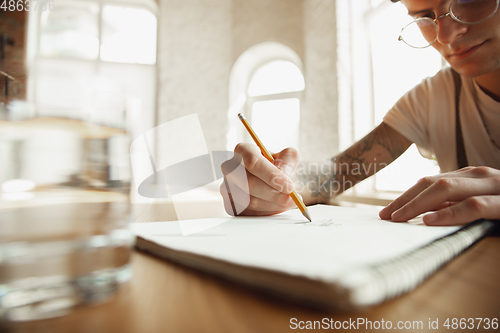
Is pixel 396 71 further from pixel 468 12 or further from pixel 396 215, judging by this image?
pixel 396 215

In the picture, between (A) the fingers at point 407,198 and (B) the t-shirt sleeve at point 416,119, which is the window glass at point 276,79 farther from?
(A) the fingers at point 407,198

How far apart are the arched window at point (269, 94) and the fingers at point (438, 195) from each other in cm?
333

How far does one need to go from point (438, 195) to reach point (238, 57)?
12.3 feet

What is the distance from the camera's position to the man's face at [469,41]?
66 cm

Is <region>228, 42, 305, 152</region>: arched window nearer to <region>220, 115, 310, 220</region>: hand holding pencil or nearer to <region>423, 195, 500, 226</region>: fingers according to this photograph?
<region>220, 115, 310, 220</region>: hand holding pencil

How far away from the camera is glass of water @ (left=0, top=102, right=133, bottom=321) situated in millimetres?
140

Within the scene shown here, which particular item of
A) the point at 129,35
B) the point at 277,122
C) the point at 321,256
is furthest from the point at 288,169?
the point at 129,35

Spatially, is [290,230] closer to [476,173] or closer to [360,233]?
[360,233]

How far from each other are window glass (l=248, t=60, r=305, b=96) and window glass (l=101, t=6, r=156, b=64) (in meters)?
1.42

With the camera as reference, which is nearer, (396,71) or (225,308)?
(225,308)

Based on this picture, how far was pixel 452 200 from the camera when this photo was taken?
1.26ft

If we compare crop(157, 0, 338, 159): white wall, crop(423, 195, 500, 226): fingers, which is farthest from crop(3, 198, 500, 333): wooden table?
crop(157, 0, 338, 159): white wall

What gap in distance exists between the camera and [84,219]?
16 cm

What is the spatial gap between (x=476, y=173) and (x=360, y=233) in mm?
283
